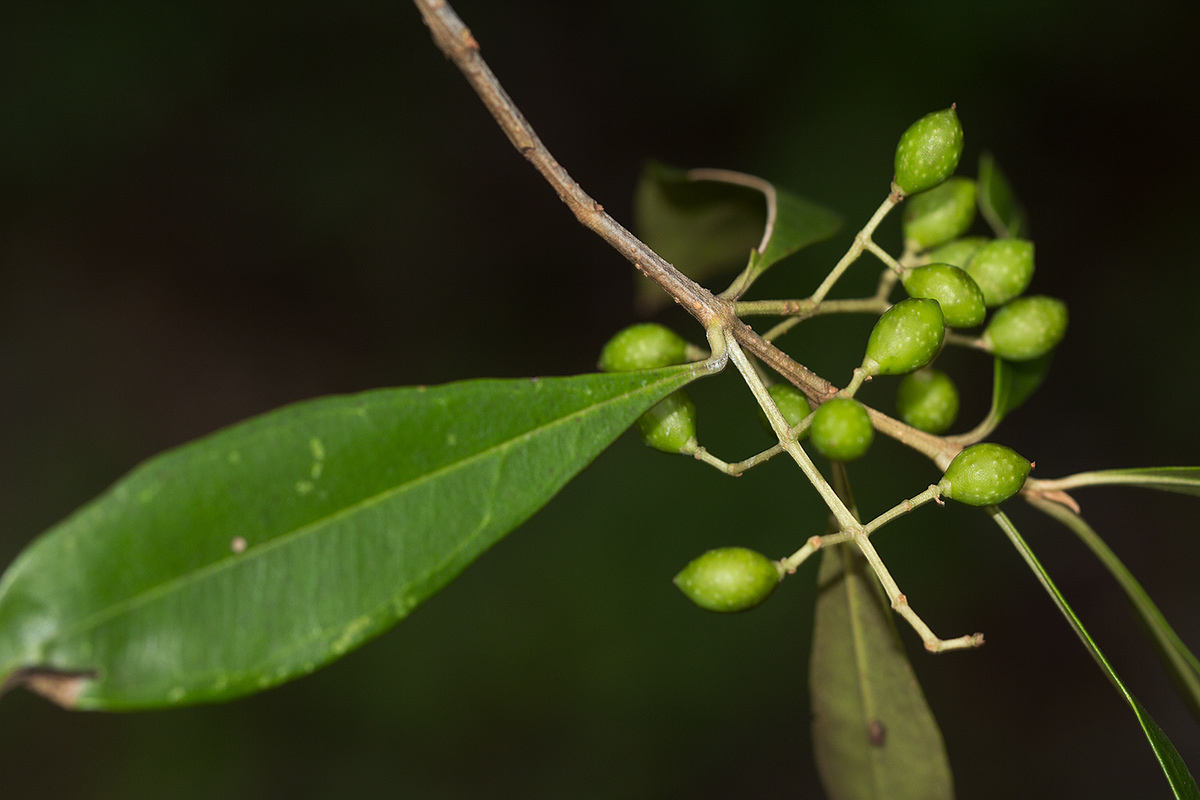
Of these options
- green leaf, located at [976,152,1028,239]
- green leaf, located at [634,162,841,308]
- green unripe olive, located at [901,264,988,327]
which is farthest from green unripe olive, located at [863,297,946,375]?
green leaf, located at [634,162,841,308]

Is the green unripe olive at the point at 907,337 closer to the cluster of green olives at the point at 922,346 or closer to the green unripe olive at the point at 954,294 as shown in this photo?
the cluster of green olives at the point at 922,346

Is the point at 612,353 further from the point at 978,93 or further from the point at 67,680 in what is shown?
the point at 978,93

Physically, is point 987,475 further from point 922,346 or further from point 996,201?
point 996,201

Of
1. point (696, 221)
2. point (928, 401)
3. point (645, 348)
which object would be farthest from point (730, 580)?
point (696, 221)

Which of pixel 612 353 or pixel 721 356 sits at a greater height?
pixel 612 353

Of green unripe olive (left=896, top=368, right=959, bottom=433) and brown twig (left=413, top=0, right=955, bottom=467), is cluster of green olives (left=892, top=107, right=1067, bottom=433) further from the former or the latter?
brown twig (left=413, top=0, right=955, bottom=467)

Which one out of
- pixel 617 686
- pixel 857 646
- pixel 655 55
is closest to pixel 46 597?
pixel 857 646
